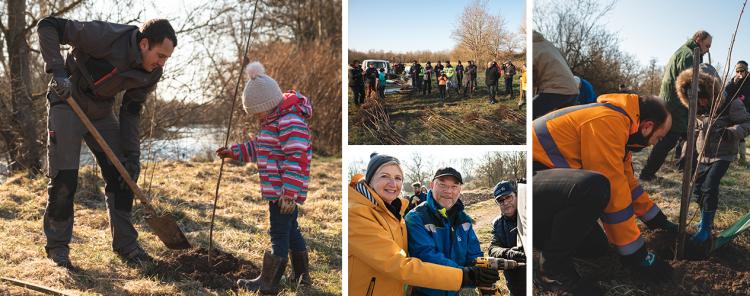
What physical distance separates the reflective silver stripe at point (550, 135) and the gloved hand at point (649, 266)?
0.63 m

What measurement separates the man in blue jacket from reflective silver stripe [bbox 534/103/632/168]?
0.62 m

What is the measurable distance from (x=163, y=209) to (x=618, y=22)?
404 centimetres

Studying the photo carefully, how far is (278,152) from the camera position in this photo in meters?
3.46

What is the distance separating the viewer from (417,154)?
3.11 metres

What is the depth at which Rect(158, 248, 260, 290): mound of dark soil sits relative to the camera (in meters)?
3.84

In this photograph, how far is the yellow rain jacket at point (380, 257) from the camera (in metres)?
2.82

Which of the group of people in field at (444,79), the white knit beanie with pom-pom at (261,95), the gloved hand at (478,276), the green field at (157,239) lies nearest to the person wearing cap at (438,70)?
the group of people in field at (444,79)

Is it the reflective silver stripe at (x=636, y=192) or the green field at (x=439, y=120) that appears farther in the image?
the reflective silver stripe at (x=636, y=192)

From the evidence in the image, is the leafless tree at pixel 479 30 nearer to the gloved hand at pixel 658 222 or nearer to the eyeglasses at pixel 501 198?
the eyeglasses at pixel 501 198

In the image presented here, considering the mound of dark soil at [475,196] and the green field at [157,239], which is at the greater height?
the mound of dark soil at [475,196]

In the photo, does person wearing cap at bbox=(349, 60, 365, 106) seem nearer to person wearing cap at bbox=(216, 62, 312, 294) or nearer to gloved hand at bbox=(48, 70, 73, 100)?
person wearing cap at bbox=(216, 62, 312, 294)

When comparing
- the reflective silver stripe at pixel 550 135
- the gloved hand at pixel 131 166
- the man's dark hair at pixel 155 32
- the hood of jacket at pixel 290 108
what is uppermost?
the man's dark hair at pixel 155 32

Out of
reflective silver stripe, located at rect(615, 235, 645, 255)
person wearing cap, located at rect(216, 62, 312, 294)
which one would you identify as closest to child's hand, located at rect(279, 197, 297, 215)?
person wearing cap, located at rect(216, 62, 312, 294)

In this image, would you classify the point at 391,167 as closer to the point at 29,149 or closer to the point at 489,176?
the point at 489,176
